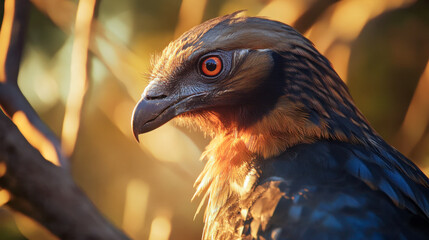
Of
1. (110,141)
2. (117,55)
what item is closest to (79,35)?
(117,55)

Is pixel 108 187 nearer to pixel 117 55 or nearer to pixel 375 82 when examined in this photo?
pixel 117 55

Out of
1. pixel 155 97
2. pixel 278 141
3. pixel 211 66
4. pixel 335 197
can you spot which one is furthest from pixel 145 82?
pixel 335 197

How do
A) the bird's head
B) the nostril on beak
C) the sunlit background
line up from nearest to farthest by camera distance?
1. the bird's head
2. the nostril on beak
3. the sunlit background

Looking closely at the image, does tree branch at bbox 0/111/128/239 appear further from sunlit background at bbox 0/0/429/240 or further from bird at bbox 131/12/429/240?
sunlit background at bbox 0/0/429/240

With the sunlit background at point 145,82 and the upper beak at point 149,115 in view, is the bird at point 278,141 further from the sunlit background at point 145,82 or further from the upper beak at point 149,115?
the sunlit background at point 145,82

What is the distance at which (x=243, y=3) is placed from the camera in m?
3.34

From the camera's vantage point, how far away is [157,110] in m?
1.63

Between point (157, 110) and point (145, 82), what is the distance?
4.85ft

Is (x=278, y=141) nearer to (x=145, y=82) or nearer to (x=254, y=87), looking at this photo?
(x=254, y=87)

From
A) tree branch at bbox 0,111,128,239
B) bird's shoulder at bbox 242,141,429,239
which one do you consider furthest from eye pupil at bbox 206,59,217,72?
tree branch at bbox 0,111,128,239

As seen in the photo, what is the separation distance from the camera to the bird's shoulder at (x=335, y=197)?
130 cm

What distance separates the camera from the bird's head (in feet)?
5.01

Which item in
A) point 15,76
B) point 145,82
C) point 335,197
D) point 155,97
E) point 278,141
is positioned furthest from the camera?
point 145,82

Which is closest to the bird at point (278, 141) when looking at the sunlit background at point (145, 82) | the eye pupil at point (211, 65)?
the eye pupil at point (211, 65)
